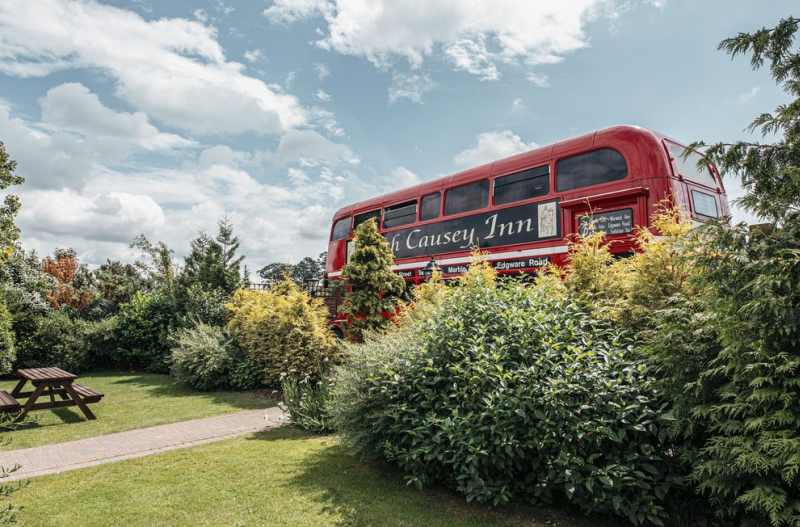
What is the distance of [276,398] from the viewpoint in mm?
10555

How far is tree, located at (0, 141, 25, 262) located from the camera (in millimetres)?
13000

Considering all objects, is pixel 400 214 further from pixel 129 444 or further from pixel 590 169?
pixel 129 444

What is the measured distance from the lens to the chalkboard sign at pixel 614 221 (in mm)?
7926

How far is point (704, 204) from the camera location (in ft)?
27.7

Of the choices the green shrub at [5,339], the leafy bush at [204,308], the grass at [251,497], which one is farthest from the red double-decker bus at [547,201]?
the green shrub at [5,339]

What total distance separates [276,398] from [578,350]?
7.76 metres

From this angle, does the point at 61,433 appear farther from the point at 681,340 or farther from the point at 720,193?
the point at 720,193

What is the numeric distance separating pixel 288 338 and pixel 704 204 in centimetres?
883

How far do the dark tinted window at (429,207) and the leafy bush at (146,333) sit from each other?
30.8 ft

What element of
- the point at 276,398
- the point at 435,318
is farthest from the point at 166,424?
the point at 435,318

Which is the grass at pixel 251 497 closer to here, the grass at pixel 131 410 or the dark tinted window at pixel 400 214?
the grass at pixel 131 410

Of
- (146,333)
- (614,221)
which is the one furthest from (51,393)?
(614,221)

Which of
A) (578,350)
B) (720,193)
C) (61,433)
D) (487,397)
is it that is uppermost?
(720,193)

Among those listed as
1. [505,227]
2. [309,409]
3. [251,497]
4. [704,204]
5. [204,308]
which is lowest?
[251,497]
